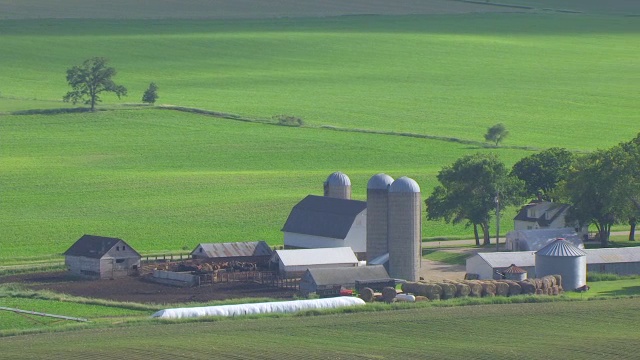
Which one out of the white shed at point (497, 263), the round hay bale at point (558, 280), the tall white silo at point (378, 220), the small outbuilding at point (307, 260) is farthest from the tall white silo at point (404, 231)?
the round hay bale at point (558, 280)

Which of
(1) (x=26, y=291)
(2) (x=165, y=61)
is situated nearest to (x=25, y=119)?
(2) (x=165, y=61)

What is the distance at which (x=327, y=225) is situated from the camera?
311ft

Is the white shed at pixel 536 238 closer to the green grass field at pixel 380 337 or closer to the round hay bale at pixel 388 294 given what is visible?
the round hay bale at pixel 388 294

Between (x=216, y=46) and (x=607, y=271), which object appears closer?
(x=607, y=271)

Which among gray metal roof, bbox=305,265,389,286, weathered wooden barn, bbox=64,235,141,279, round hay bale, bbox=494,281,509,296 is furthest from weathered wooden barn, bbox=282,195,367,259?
round hay bale, bbox=494,281,509,296

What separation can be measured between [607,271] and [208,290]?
72.4 ft

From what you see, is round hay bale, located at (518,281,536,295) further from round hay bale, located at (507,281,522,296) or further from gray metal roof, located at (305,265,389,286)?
gray metal roof, located at (305,265,389,286)

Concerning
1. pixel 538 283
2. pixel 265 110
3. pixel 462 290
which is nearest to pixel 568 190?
pixel 538 283

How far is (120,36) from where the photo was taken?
17475cm

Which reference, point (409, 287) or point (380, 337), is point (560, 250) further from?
point (380, 337)

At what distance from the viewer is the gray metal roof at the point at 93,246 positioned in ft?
290

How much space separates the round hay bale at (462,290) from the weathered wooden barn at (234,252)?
16.0 metres

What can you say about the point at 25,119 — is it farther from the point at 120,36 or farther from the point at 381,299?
the point at 381,299

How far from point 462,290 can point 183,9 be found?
116m
